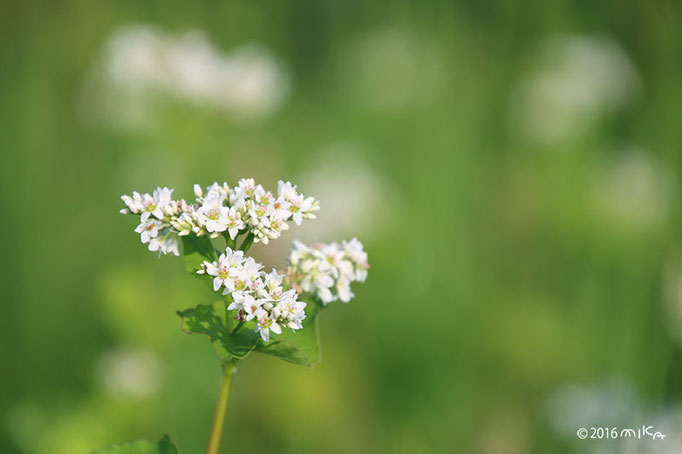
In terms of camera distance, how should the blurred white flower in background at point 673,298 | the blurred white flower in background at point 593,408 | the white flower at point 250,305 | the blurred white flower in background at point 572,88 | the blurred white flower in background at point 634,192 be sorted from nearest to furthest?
the white flower at point 250,305, the blurred white flower in background at point 593,408, the blurred white flower in background at point 673,298, the blurred white flower in background at point 634,192, the blurred white flower in background at point 572,88

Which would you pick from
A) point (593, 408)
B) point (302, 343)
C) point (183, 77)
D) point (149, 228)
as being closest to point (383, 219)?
point (183, 77)

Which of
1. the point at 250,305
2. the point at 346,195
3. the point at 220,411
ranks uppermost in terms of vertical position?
the point at 250,305

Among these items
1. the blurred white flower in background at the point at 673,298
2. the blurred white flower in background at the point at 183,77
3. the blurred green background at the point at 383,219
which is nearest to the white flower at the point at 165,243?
the blurred green background at the point at 383,219

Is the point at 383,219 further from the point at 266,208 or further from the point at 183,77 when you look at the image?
the point at 266,208

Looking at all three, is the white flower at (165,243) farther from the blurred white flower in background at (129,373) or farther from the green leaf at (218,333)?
the blurred white flower in background at (129,373)

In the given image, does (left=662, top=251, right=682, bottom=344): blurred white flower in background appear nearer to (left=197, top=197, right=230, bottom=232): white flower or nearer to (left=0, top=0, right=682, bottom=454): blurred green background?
(left=0, top=0, right=682, bottom=454): blurred green background

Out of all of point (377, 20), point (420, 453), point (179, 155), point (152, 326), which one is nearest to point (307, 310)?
point (420, 453)
